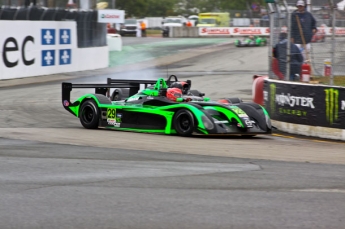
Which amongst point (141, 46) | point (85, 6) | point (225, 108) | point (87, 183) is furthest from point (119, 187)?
point (141, 46)

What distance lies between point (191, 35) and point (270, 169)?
172 ft

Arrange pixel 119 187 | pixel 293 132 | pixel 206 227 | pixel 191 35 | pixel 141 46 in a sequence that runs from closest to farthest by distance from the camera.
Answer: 1. pixel 206 227
2. pixel 119 187
3. pixel 293 132
4. pixel 141 46
5. pixel 191 35

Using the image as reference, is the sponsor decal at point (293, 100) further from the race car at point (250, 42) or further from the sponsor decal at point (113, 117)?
the race car at point (250, 42)

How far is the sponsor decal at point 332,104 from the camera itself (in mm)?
12234

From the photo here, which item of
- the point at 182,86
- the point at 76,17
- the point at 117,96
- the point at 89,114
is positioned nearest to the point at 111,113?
the point at 89,114

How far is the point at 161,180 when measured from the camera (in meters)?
7.44

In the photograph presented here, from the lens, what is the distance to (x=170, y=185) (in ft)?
23.4

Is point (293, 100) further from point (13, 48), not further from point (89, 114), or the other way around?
point (13, 48)

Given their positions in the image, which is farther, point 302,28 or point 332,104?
point 302,28

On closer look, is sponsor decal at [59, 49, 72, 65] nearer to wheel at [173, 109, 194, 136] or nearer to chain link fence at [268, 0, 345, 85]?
chain link fence at [268, 0, 345, 85]

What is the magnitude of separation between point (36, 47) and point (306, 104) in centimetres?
1531

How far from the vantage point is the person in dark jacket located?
43.8 ft

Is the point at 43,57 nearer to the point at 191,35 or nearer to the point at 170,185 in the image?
the point at 170,185

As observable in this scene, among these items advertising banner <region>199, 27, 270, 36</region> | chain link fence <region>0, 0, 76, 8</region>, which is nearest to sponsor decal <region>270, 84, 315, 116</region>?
chain link fence <region>0, 0, 76, 8</region>
